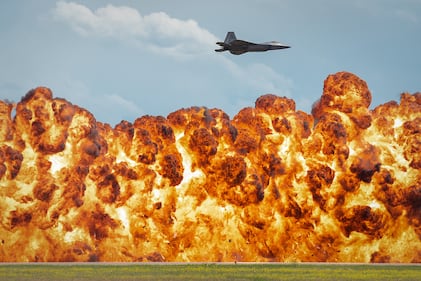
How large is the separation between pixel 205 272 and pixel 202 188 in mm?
14883

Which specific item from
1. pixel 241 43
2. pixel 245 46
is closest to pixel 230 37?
pixel 245 46

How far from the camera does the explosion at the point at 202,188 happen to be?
58031 mm

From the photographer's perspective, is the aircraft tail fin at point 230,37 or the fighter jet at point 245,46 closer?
the fighter jet at point 245,46

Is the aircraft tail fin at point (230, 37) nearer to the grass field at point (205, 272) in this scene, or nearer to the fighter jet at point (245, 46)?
the fighter jet at point (245, 46)

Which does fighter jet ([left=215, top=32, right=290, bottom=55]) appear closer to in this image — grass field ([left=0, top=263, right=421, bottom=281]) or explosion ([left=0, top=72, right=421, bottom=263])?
explosion ([left=0, top=72, right=421, bottom=263])

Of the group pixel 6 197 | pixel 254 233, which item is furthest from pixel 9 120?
pixel 254 233

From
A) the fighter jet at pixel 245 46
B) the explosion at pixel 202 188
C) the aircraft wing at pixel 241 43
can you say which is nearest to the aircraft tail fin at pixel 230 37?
the fighter jet at pixel 245 46

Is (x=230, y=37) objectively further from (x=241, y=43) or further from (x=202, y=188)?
(x=202, y=188)

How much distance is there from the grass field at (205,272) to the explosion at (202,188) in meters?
7.09

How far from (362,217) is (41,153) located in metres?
24.8

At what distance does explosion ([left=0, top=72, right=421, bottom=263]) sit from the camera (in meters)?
58.0

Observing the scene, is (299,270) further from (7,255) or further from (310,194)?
(7,255)

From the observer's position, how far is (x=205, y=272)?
4594 cm

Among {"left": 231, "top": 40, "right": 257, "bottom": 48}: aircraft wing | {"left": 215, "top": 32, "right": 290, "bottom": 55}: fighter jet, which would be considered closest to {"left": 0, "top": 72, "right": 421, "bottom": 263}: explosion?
{"left": 215, "top": 32, "right": 290, "bottom": 55}: fighter jet
